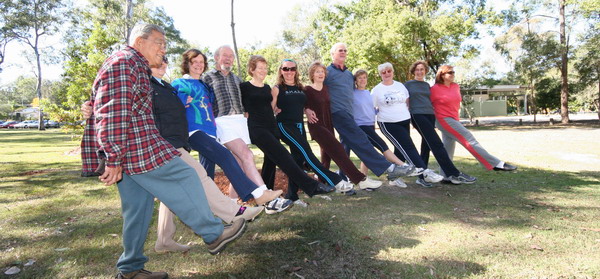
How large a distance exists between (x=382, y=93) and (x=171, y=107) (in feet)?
13.2

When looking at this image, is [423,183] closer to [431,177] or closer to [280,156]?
[431,177]

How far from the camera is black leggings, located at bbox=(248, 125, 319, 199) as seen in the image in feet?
14.8

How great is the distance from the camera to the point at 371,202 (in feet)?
18.0

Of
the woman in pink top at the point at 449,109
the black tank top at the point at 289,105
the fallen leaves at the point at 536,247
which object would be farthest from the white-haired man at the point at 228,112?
the woman in pink top at the point at 449,109

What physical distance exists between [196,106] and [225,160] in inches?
27.6

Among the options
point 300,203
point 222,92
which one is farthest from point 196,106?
point 300,203

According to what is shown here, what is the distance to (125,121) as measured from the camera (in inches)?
97.8

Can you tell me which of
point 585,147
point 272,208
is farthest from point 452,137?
point 585,147

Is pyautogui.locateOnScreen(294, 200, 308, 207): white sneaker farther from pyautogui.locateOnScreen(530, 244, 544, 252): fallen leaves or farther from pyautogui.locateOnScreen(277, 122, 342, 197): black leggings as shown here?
pyautogui.locateOnScreen(530, 244, 544, 252): fallen leaves

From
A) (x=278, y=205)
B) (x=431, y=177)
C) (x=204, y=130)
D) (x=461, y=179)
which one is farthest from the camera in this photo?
(x=461, y=179)

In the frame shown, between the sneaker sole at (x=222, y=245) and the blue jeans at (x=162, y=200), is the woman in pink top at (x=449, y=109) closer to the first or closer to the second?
the sneaker sole at (x=222, y=245)

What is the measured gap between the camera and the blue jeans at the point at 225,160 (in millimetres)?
3877

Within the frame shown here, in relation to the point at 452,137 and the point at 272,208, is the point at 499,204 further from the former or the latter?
the point at 272,208

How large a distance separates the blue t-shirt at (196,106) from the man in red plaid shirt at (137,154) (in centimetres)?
108
